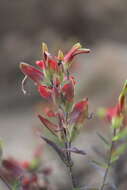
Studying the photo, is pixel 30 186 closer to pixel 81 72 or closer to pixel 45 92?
pixel 45 92

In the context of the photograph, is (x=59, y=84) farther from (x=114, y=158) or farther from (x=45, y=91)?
(x=114, y=158)

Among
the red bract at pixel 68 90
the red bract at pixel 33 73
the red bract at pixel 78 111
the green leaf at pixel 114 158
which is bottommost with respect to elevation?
the green leaf at pixel 114 158

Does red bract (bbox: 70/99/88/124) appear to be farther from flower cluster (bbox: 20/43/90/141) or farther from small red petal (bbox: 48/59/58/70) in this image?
small red petal (bbox: 48/59/58/70)

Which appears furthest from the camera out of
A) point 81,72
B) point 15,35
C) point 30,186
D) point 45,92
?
point 15,35

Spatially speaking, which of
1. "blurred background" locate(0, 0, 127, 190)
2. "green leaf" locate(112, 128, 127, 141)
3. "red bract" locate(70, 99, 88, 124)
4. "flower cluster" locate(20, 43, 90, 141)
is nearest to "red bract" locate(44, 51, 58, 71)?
"flower cluster" locate(20, 43, 90, 141)

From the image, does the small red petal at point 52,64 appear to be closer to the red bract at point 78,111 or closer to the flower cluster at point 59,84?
the flower cluster at point 59,84

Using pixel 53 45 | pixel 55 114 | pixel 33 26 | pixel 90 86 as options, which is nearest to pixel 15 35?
pixel 33 26

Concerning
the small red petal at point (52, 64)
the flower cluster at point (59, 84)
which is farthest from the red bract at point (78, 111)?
the small red petal at point (52, 64)
